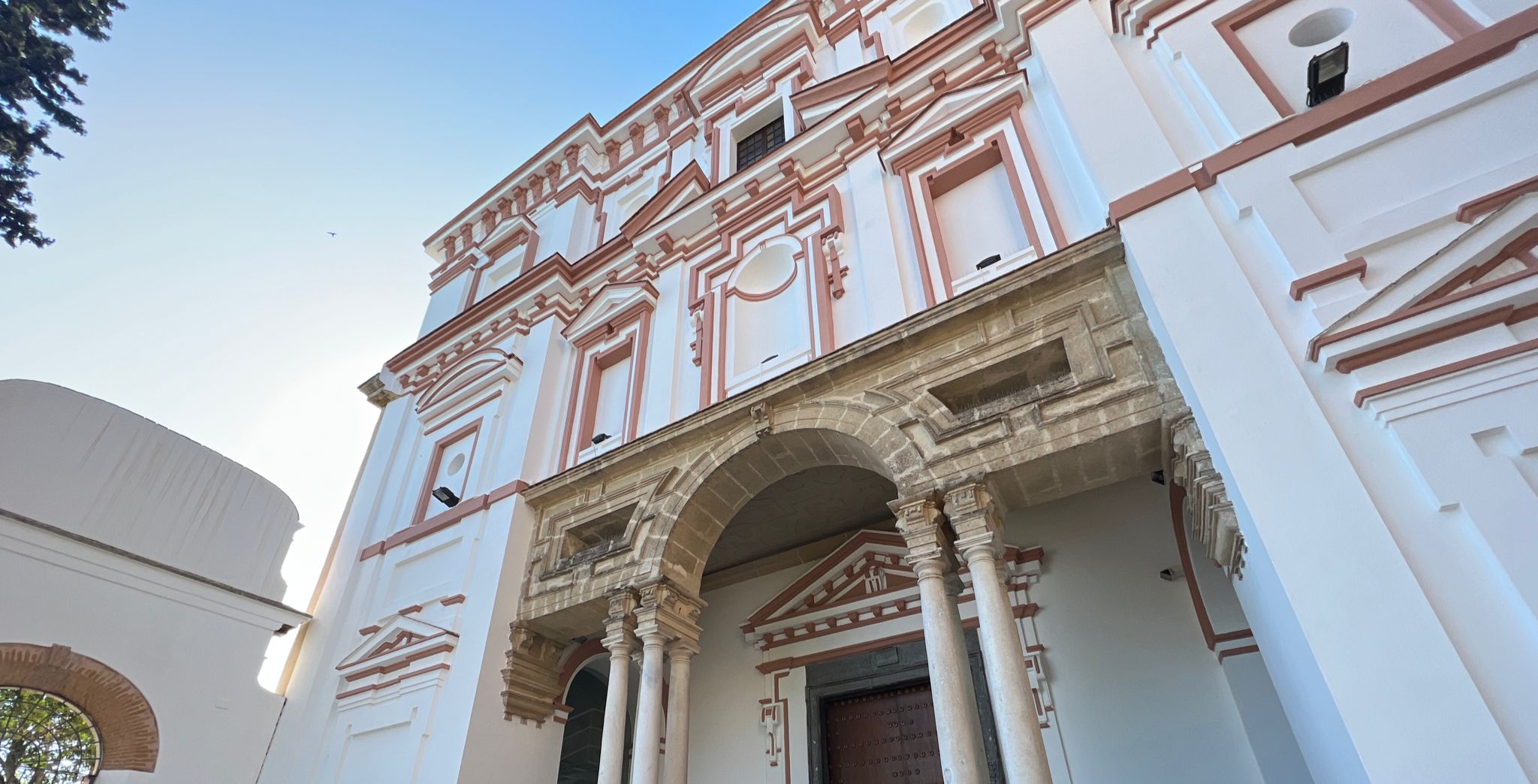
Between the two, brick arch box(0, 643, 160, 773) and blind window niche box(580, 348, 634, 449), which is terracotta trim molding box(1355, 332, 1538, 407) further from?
brick arch box(0, 643, 160, 773)

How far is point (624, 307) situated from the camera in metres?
8.14

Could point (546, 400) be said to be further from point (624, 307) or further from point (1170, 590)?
→ point (1170, 590)

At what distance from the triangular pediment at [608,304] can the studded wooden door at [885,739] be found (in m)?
4.62

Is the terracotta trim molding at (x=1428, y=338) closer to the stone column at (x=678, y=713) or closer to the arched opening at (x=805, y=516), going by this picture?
the arched opening at (x=805, y=516)

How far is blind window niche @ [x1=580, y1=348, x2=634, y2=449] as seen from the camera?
24.3 ft

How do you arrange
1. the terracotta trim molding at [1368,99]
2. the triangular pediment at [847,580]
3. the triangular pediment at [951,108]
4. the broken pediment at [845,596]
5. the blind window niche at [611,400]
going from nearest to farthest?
the terracotta trim molding at [1368,99]
the triangular pediment at [951,108]
the broken pediment at [845,596]
the triangular pediment at [847,580]
the blind window niche at [611,400]

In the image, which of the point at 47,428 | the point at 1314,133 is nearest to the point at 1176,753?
the point at 1314,133

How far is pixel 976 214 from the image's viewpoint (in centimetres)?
615

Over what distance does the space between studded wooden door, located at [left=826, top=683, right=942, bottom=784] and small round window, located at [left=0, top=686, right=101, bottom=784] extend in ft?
21.2

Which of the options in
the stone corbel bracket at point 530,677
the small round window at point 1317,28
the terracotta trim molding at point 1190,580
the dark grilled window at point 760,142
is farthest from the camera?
the dark grilled window at point 760,142

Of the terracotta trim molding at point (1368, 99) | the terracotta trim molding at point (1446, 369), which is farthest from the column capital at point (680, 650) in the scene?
the terracotta trim molding at point (1446, 369)

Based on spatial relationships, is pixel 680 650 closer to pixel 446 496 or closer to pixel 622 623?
pixel 622 623

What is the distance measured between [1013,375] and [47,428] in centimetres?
931

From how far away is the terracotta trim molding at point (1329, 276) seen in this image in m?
3.52
